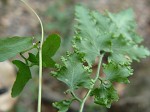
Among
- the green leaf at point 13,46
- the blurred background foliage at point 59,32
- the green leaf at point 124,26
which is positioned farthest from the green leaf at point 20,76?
the blurred background foliage at point 59,32

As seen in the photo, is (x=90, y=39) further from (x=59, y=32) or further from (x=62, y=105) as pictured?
(x=59, y=32)

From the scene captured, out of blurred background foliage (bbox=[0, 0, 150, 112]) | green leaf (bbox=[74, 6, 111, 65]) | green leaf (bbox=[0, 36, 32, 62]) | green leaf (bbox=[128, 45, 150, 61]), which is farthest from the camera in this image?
blurred background foliage (bbox=[0, 0, 150, 112])

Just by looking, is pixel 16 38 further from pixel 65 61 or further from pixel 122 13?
pixel 122 13

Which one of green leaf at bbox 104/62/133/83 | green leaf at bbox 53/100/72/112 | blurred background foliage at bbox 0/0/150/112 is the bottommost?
green leaf at bbox 53/100/72/112

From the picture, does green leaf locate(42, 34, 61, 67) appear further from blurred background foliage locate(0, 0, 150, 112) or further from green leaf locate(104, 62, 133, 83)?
blurred background foliage locate(0, 0, 150, 112)

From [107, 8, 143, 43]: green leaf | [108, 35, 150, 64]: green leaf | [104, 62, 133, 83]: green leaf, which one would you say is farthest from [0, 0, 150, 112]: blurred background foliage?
[104, 62, 133, 83]: green leaf

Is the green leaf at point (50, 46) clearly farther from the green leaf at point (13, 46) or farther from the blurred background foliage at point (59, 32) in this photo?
the blurred background foliage at point (59, 32)
